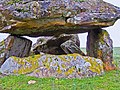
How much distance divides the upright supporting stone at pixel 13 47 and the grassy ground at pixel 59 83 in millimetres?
2487

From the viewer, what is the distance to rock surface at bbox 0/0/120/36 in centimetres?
1122

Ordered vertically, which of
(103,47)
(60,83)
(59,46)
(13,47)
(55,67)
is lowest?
(59,46)

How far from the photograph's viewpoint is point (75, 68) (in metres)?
10.7

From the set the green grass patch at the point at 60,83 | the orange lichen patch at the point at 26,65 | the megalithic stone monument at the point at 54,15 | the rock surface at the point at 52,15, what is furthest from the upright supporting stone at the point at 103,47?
the orange lichen patch at the point at 26,65

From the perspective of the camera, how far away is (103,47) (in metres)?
13.0

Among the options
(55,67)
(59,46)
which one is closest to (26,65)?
(55,67)

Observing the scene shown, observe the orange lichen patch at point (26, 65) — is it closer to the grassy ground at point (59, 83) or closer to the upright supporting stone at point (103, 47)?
the grassy ground at point (59, 83)

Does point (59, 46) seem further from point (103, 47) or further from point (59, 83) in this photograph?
point (59, 83)

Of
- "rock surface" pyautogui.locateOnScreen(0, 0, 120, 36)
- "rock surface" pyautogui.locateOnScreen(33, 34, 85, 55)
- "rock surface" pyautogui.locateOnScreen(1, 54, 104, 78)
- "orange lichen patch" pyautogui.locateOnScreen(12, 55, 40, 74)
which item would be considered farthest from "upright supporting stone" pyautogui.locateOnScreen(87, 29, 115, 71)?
"orange lichen patch" pyautogui.locateOnScreen(12, 55, 40, 74)

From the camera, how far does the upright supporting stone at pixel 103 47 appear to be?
1294 cm

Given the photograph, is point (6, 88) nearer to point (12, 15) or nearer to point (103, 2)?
point (12, 15)

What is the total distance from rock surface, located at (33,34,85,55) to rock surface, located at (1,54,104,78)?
4009mm

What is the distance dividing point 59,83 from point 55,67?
133cm

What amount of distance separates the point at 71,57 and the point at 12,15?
9.52ft
